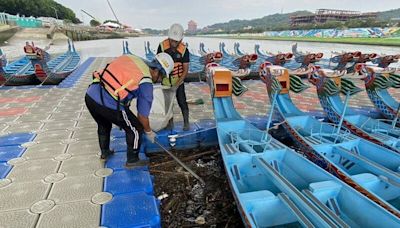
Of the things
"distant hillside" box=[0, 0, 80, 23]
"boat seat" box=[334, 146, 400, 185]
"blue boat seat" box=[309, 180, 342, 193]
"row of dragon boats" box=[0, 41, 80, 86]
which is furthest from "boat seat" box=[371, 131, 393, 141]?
"distant hillside" box=[0, 0, 80, 23]

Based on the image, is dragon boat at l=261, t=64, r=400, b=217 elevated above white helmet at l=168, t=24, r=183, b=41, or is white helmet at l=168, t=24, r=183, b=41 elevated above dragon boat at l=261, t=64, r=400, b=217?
white helmet at l=168, t=24, r=183, b=41

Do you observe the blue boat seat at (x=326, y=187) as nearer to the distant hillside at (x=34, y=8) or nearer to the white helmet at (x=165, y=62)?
the white helmet at (x=165, y=62)

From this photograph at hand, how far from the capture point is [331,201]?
7.54ft

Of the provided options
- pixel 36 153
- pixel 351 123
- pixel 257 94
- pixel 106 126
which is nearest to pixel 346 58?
pixel 257 94

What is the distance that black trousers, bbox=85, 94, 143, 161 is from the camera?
2.75 metres

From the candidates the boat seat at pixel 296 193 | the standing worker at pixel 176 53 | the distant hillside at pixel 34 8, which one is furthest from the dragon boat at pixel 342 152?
the distant hillside at pixel 34 8

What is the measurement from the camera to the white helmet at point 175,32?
3625 mm

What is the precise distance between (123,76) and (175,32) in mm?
1344

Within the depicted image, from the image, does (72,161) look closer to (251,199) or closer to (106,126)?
(106,126)

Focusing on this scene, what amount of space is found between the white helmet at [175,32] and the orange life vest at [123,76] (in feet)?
3.70

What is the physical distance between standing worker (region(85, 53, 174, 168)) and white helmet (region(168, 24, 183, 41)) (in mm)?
981

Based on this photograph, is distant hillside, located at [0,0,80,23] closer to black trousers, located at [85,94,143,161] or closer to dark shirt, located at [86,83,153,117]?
black trousers, located at [85,94,143,161]

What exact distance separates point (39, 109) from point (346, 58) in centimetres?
871

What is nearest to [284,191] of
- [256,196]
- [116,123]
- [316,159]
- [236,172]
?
[256,196]
